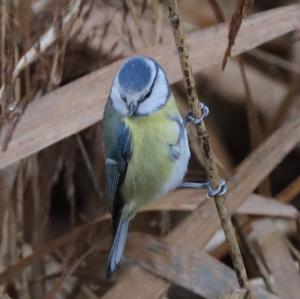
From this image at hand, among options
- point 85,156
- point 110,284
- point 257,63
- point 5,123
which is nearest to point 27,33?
point 5,123

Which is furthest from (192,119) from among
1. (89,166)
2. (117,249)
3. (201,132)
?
(89,166)

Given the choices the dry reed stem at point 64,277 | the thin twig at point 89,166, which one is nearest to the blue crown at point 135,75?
the dry reed stem at point 64,277

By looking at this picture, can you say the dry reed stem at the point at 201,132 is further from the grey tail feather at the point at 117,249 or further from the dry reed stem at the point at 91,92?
the dry reed stem at the point at 91,92

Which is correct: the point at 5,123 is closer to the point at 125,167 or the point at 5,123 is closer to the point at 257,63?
the point at 125,167

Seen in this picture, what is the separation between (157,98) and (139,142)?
0.09 meters

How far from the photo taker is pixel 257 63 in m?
2.61

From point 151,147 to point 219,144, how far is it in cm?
103

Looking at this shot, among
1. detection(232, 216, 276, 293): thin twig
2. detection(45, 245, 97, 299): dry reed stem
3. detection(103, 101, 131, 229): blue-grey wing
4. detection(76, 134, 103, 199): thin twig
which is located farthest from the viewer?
detection(76, 134, 103, 199): thin twig

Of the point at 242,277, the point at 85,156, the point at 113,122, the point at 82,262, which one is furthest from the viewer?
the point at 85,156

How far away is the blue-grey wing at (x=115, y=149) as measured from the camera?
1.43 m

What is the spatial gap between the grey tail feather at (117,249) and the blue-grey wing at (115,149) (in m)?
0.03

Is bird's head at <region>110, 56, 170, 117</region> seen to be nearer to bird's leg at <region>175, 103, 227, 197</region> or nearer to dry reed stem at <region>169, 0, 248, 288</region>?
bird's leg at <region>175, 103, 227, 197</region>

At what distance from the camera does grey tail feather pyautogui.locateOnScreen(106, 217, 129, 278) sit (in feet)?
4.87

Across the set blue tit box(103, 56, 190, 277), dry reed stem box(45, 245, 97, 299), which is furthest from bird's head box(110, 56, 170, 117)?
dry reed stem box(45, 245, 97, 299)
